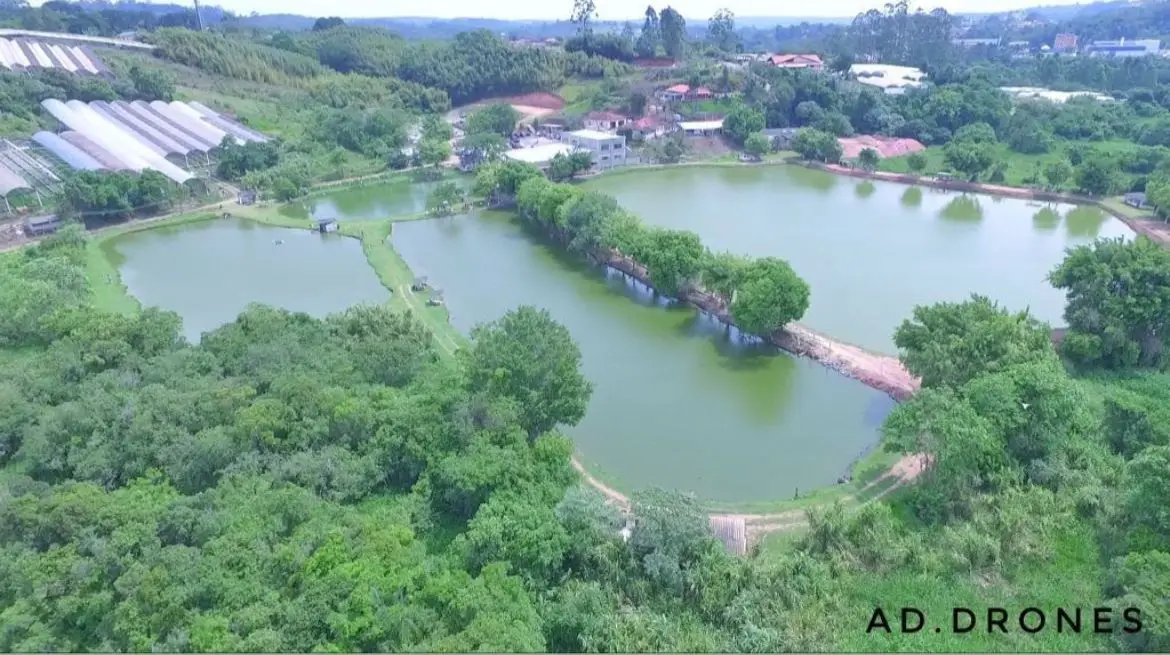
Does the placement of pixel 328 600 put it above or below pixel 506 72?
below

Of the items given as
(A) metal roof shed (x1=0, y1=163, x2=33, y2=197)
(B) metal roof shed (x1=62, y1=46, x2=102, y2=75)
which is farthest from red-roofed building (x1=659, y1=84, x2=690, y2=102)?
(B) metal roof shed (x1=62, y1=46, x2=102, y2=75)

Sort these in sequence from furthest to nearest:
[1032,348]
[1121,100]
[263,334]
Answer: [1121,100], [263,334], [1032,348]

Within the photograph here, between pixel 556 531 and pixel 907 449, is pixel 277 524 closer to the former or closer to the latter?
pixel 556 531

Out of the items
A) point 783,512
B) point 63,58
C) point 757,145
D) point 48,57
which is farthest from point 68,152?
point 783,512

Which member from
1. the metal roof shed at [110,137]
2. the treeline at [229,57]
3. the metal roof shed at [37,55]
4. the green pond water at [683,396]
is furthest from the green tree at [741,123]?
the metal roof shed at [37,55]

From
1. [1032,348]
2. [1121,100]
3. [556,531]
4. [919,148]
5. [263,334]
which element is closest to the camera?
[556,531]

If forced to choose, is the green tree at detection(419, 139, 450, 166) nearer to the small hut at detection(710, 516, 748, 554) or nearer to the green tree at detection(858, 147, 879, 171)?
the green tree at detection(858, 147, 879, 171)

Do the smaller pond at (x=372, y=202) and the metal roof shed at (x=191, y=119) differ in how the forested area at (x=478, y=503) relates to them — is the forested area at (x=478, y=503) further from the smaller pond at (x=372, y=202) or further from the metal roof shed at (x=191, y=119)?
the metal roof shed at (x=191, y=119)

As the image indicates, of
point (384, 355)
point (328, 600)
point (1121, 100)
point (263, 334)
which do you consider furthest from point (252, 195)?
point (1121, 100)
